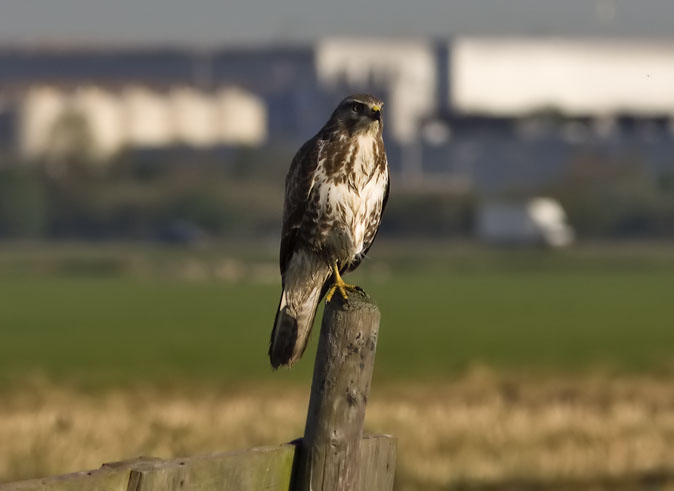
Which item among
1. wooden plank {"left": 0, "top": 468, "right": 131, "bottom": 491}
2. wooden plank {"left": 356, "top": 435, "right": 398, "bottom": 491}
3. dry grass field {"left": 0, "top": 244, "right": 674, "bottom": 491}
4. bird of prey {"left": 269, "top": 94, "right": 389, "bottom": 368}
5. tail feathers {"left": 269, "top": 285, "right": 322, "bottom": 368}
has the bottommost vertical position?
wooden plank {"left": 0, "top": 468, "right": 131, "bottom": 491}

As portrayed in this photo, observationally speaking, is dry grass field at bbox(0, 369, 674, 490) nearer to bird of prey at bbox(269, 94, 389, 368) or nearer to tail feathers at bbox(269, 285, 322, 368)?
bird of prey at bbox(269, 94, 389, 368)

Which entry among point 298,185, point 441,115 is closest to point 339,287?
point 298,185

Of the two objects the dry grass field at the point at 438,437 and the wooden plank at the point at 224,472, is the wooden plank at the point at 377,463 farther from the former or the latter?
the dry grass field at the point at 438,437

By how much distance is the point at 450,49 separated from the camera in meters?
162

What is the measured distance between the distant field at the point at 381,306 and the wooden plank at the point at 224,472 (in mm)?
26161

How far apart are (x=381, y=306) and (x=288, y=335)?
53.1 m

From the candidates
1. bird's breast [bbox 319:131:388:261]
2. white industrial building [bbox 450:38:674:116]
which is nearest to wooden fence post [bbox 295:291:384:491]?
bird's breast [bbox 319:131:388:261]

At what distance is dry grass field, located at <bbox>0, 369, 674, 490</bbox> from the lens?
14.8 meters

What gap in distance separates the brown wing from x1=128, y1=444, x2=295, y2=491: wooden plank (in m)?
2.63

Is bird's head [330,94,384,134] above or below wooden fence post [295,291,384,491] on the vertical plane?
above

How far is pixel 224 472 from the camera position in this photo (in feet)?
17.6

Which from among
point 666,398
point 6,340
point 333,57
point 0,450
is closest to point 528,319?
point 6,340

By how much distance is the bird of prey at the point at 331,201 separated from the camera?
7.96 meters

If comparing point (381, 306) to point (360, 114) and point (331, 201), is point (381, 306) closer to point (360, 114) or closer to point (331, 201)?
point (331, 201)
